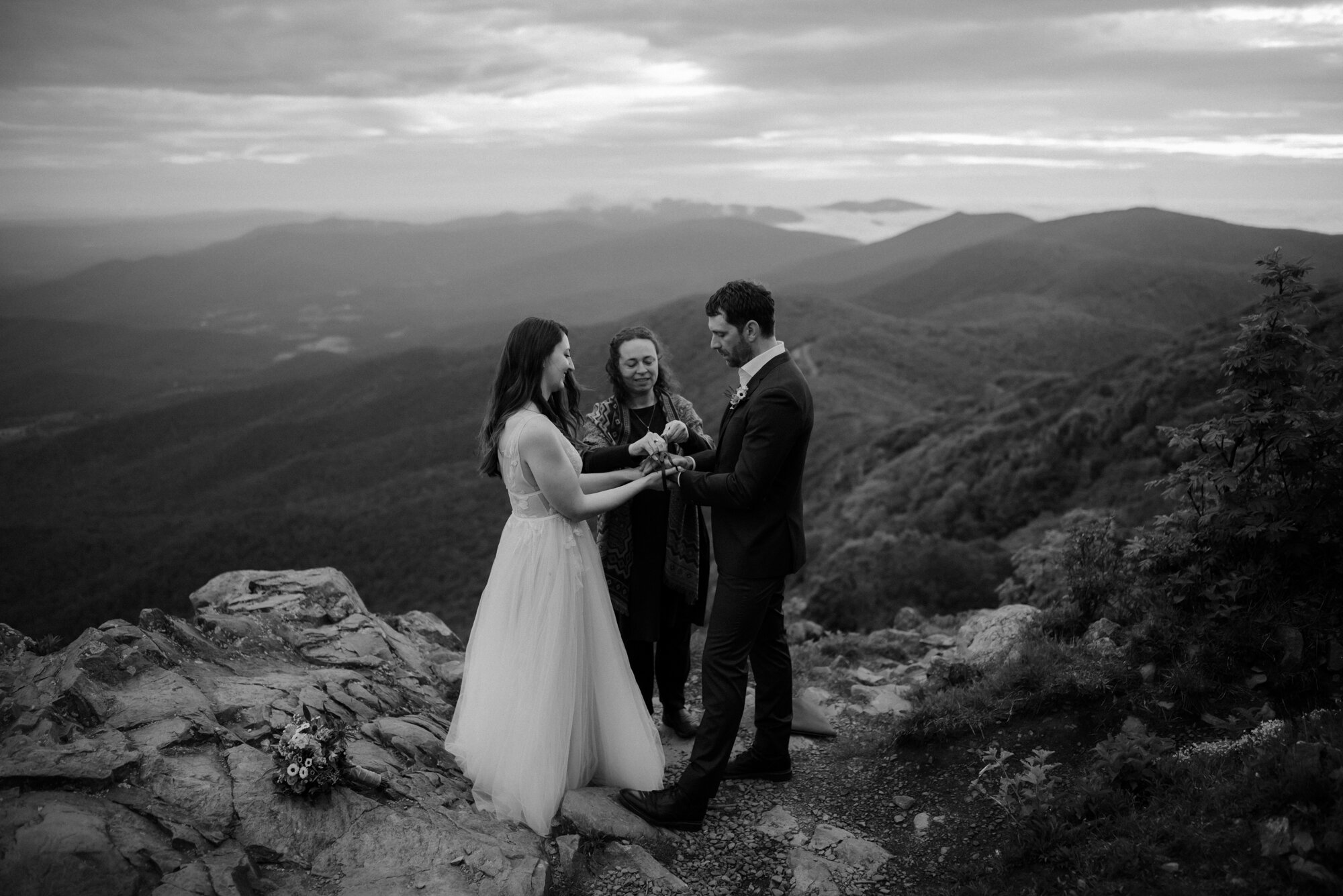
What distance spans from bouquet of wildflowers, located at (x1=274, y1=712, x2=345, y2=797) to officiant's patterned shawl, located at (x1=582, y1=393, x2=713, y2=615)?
2.02 metres

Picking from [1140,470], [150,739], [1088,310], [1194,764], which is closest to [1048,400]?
[1140,470]

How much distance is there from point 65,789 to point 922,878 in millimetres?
4656

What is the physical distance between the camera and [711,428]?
60562mm

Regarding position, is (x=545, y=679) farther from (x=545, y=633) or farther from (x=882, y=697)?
(x=882, y=697)

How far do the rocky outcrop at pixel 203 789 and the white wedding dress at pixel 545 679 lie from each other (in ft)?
0.99

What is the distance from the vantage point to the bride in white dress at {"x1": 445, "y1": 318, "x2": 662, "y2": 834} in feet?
16.3

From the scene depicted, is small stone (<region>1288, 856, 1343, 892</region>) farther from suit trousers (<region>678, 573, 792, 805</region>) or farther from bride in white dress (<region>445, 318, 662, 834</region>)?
bride in white dress (<region>445, 318, 662, 834</region>)

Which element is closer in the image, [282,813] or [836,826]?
[282,813]

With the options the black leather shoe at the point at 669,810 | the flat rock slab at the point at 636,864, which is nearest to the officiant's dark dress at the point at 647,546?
the black leather shoe at the point at 669,810

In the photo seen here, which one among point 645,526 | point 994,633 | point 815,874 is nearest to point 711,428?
point 994,633

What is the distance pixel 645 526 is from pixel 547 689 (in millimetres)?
1375

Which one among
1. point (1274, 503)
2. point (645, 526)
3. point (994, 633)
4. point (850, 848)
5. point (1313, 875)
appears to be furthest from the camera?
point (994, 633)

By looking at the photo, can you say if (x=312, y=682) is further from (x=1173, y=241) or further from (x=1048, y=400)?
(x=1173, y=241)

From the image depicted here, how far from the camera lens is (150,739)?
4512mm
